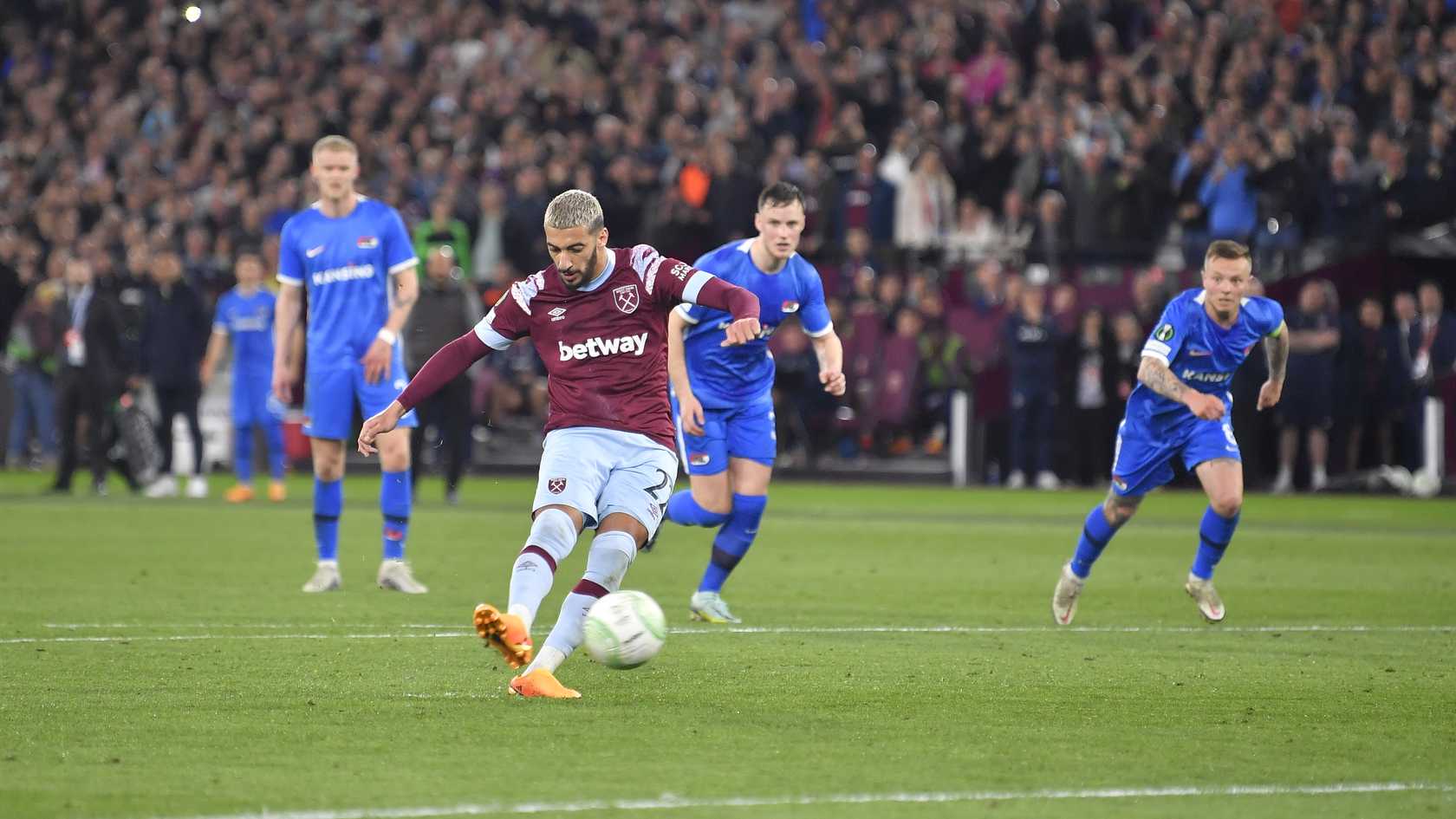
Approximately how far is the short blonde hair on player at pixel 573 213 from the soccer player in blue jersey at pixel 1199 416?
407 cm

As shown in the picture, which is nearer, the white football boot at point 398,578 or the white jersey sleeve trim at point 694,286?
the white jersey sleeve trim at point 694,286

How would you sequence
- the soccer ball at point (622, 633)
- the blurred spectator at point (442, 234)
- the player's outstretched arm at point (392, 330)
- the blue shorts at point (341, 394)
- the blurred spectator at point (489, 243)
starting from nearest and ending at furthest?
the soccer ball at point (622, 633) → the player's outstretched arm at point (392, 330) → the blue shorts at point (341, 394) → the blurred spectator at point (442, 234) → the blurred spectator at point (489, 243)

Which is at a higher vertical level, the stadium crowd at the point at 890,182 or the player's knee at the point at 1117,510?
the stadium crowd at the point at 890,182

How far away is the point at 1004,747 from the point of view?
665 centimetres

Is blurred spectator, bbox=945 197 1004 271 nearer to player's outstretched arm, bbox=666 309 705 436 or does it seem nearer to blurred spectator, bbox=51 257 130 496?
blurred spectator, bbox=51 257 130 496

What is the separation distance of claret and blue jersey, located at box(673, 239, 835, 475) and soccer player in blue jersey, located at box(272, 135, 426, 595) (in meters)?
2.03

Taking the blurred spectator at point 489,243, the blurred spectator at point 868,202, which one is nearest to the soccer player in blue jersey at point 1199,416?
the blurred spectator at point 868,202

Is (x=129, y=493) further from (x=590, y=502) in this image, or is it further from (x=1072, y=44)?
(x=590, y=502)

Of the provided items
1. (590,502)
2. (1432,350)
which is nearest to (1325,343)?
(1432,350)

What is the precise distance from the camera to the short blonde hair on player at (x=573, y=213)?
790cm

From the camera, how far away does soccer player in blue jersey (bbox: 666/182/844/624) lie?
10992 mm

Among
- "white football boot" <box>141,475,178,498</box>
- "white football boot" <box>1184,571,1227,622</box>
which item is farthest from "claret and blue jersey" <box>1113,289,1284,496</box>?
"white football boot" <box>141,475,178,498</box>

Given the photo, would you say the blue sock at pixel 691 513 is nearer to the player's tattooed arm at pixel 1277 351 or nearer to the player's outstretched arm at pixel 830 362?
the player's outstretched arm at pixel 830 362

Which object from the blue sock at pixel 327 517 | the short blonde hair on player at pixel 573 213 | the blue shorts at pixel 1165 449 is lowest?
the blue sock at pixel 327 517
